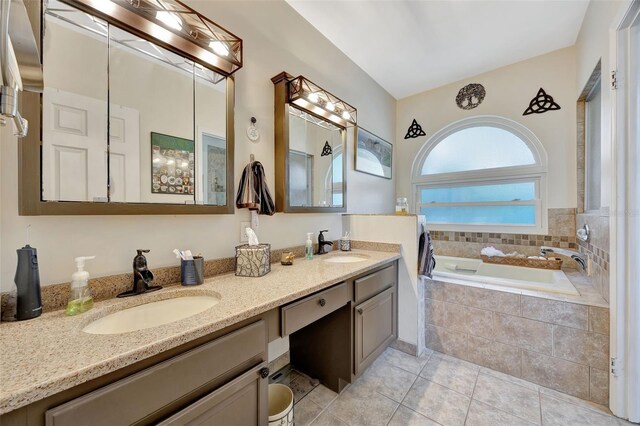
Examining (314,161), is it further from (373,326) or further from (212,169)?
(373,326)

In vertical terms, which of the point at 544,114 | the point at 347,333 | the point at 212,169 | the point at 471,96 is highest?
the point at 471,96

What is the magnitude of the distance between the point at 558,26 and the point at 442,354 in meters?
2.92

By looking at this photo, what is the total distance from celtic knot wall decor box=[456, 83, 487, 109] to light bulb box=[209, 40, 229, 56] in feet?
8.92

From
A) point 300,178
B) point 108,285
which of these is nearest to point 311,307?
point 108,285

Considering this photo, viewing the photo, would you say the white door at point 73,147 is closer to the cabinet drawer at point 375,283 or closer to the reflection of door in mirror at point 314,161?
the reflection of door in mirror at point 314,161

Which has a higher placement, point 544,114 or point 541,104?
point 541,104

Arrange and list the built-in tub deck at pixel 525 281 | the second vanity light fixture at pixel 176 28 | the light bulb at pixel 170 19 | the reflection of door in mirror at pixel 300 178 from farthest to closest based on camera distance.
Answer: the reflection of door in mirror at pixel 300 178, the built-in tub deck at pixel 525 281, the light bulb at pixel 170 19, the second vanity light fixture at pixel 176 28

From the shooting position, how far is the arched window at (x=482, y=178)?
261cm

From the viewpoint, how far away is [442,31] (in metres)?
2.14

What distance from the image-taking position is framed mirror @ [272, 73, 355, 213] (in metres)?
1.75

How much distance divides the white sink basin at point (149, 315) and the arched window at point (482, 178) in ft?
9.42

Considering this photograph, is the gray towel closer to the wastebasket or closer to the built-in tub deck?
the built-in tub deck

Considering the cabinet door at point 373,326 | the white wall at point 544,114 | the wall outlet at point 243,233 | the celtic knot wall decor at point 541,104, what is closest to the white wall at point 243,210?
the wall outlet at point 243,233

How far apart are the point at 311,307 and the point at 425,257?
116 cm
